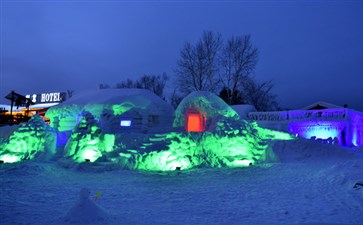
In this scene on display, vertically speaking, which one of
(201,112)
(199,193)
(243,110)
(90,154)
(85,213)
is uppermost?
(243,110)

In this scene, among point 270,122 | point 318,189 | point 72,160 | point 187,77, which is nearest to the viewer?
point 318,189

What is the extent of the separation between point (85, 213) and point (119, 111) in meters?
14.2

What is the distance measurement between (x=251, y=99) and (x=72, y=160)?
90.5ft

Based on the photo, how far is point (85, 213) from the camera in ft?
23.1

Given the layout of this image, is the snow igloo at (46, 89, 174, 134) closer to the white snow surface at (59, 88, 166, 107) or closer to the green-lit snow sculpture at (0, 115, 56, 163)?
the white snow surface at (59, 88, 166, 107)

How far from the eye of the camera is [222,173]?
1413cm

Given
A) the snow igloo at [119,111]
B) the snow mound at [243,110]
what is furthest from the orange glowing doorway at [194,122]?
the snow mound at [243,110]

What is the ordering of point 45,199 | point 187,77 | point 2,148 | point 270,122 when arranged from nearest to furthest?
point 45,199 → point 2,148 → point 270,122 → point 187,77

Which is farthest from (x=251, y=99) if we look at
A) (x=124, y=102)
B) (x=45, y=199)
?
(x=45, y=199)

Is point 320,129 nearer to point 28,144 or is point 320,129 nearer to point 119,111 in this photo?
point 119,111

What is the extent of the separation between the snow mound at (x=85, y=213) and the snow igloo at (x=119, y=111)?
12.0 metres

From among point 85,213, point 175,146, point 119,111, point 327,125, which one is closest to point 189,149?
point 175,146

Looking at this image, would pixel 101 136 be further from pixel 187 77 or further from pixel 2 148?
pixel 187 77

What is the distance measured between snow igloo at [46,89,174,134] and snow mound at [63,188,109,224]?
1200 centimetres
